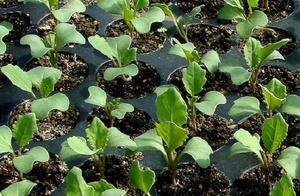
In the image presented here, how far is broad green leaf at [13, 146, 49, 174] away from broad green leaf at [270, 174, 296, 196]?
1.66ft

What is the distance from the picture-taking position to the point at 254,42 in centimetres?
168

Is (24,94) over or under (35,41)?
under

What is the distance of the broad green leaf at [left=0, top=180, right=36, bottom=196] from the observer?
54.4 inches

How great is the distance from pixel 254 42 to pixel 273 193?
506 millimetres

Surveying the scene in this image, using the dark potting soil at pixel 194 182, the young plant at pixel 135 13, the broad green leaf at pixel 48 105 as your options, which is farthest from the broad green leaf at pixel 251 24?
the broad green leaf at pixel 48 105

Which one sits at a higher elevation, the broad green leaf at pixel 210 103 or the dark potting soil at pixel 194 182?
the broad green leaf at pixel 210 103

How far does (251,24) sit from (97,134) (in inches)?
23.7

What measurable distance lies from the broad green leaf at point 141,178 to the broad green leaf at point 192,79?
286 millimetres

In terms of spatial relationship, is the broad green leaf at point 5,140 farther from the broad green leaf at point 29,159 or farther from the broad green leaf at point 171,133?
the broad green leaf at point 171,133

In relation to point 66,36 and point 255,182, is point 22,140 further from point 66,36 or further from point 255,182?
point 255,182

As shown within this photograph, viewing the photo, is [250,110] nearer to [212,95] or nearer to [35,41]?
[212,95]

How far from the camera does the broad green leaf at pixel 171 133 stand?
1414mm

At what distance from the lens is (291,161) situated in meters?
1.41

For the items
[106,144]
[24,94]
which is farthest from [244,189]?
[24,94]
